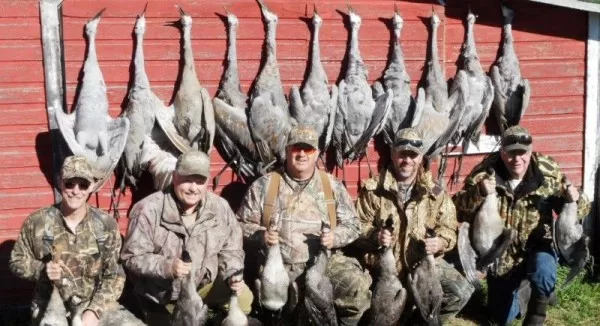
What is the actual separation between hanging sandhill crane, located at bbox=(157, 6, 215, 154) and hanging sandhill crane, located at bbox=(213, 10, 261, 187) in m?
0.14

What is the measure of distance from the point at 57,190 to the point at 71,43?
1.25 m

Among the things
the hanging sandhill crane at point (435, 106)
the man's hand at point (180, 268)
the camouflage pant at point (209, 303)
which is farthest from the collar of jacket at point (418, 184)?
the man's hand at point (180, 268)

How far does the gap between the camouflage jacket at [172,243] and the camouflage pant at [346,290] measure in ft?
1.78

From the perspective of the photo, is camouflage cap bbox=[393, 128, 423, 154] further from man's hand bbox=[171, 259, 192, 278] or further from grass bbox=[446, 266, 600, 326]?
man's hand bbox=[171, 259, 192, 278]

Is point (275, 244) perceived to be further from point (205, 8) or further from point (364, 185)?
point (205, 8)

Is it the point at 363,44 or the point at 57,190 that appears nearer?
the point at 57,190

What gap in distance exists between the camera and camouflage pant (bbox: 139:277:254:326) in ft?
22.9

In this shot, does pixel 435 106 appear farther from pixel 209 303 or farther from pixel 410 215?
pixel 209 303

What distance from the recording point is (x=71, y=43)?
7816 millimetres

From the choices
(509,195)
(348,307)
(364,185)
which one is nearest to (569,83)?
(509,195)

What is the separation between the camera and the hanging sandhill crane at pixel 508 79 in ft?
29.1

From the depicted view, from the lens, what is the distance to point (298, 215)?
7.47m

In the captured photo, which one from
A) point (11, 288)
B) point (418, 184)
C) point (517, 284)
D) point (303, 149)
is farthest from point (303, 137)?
point (11, 288)

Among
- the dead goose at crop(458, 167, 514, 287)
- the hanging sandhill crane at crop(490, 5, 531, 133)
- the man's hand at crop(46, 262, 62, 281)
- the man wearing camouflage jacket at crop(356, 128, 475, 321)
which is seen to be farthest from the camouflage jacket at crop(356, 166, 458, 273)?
the man's hand at crop(46, 262, 62, 281)
